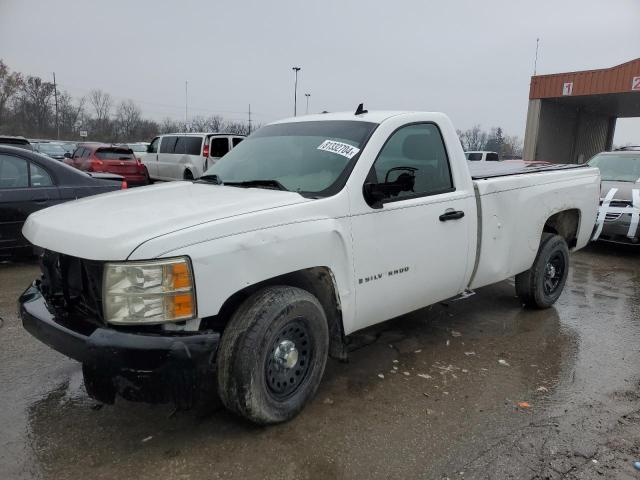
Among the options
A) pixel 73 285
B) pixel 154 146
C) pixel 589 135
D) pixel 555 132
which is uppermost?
pixel 589 135

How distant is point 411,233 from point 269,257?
124 cm

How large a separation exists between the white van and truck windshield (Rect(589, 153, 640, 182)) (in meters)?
9.46

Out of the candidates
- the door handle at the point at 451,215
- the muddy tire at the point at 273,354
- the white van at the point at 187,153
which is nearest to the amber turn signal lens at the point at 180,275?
the muddy tire at the point at 273,354

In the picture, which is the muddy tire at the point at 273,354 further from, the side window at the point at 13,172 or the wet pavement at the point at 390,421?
the side window at the point at 13,172

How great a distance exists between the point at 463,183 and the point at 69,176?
5.24m

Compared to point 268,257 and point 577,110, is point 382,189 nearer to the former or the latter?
point 268,257

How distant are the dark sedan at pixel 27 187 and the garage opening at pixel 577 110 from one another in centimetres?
2248

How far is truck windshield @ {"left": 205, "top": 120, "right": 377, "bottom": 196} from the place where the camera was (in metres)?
3.33

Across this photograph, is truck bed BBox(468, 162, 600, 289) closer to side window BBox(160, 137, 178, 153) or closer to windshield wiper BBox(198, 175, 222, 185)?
windshield wiper BBox(198, 175, 222, 185)

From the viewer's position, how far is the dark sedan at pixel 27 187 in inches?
238

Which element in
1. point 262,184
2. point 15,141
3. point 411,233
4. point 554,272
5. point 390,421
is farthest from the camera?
point 15,141

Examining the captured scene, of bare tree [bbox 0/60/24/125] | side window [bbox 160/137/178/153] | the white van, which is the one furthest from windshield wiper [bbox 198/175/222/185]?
bare tree [bbox 0/60/24/125]

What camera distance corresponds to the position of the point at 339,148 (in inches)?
137

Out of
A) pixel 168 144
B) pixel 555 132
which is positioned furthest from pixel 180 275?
pixel 555 132
